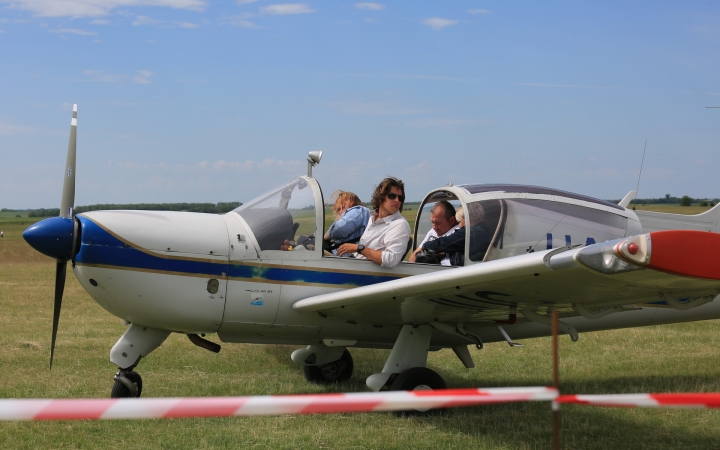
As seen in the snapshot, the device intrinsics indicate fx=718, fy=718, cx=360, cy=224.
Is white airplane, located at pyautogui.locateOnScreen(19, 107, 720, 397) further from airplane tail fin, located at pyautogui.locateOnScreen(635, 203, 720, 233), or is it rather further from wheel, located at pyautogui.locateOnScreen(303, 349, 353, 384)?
wheel, located at pyautogui.locateOnScreen(303, 349, 353, 384)

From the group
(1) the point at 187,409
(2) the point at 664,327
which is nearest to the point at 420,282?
(1) the point at 187,409

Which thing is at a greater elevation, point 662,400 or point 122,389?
point 662,400

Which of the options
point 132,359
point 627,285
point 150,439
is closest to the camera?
point 627,285

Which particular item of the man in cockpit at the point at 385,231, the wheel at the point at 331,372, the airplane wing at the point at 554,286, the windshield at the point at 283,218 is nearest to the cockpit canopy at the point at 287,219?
the windshield at the point at 283,218

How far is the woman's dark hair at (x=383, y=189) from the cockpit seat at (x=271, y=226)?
33.7 inches

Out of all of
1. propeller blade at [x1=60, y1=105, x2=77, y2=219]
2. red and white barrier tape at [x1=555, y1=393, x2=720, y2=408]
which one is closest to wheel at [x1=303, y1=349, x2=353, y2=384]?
propeller blade at [x1=60, y1=105, x2=77, y2=219]

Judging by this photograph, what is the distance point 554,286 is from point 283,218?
2468 mm

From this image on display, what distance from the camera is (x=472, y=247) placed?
6.13 meters

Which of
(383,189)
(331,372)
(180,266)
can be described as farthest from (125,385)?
(383,189)

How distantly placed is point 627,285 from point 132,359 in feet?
12.9

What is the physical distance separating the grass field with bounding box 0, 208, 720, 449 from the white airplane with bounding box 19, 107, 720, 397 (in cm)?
65

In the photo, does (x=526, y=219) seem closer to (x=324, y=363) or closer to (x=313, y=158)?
(x=313, y=158)

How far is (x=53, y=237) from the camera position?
546 centimetres

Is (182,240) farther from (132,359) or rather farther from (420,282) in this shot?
(420,282)
